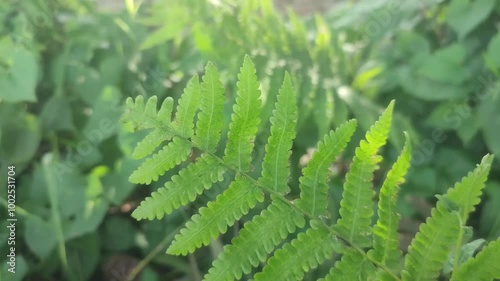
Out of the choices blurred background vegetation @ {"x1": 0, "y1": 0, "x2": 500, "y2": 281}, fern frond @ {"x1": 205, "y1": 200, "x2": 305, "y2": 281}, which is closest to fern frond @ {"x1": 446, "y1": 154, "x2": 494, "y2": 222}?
fern frond @ {"x1": 205, "y1": 200, "x2": 305, "y2": 281}

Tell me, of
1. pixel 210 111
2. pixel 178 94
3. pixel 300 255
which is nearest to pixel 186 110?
pixel 210 111

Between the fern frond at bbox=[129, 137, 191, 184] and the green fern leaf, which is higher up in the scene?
the green fern leaf

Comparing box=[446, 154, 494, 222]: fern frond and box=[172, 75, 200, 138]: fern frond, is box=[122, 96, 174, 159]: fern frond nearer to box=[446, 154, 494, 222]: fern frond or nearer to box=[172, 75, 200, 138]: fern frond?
box=[172, 75, 200, 138]: fern frond

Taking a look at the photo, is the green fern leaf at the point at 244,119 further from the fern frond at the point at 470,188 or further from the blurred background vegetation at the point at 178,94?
the blurred background vegetation at the point at 178,94

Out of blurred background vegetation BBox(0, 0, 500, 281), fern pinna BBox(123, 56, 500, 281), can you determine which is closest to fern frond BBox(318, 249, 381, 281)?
fern pinna BBox(123, 56, 500, 281)

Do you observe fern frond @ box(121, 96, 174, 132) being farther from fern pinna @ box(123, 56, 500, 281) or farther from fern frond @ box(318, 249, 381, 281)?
fern frond @ box(318, 249, 381, 281)

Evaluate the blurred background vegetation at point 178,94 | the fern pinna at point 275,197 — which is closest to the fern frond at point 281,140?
the fern pinna at point 275,197

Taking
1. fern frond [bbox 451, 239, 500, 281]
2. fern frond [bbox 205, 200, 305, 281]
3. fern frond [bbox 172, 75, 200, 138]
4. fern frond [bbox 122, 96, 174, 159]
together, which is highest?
fern frond [bbox 451, 239, 500, 281]

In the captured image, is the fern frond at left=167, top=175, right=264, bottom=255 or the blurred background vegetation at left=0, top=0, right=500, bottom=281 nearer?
the fern frond at left=167, top=175, right=264, bottom=255
